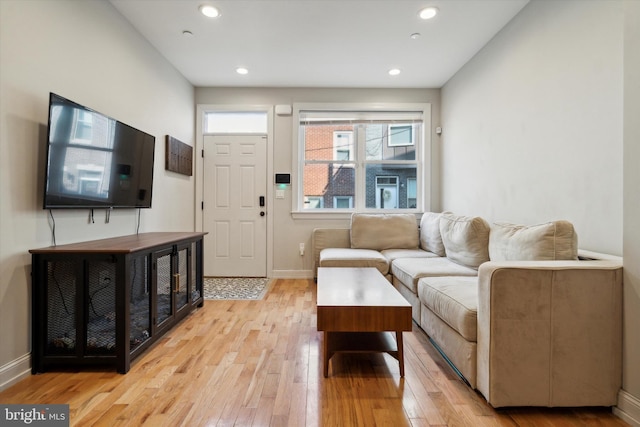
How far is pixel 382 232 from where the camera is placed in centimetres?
379

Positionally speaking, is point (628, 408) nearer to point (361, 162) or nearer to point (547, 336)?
point (547, 336)

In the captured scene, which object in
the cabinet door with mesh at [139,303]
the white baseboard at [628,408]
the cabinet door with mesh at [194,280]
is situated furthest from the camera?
the cabinet door with mesh at [194,280]

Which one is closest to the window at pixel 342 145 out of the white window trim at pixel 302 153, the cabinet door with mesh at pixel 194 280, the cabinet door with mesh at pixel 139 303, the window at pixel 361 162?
the window at pixel 361 162

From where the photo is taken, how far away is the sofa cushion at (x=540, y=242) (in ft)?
5.59

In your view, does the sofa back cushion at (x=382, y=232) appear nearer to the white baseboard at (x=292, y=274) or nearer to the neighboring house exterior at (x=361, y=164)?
the neighboring house exterior at (x=361, y=164)

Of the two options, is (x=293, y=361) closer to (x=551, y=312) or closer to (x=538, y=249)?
(x=551, y=312)

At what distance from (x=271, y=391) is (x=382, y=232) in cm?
252

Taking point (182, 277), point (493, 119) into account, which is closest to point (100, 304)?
point (182, 277)

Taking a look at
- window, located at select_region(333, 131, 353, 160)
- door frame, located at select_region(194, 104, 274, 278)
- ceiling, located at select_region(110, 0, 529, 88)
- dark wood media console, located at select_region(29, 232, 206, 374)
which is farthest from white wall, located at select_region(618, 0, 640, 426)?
door frame, located at select_region(194, 104, 274, 278)

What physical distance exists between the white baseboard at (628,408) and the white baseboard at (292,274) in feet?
10.2

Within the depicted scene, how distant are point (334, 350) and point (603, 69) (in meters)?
2.27

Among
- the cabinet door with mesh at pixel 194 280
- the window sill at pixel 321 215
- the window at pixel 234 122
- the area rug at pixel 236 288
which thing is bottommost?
the area rug at pixel 236 288

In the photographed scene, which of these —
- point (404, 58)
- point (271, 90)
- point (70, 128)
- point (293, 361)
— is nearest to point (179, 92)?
point (271, 90)

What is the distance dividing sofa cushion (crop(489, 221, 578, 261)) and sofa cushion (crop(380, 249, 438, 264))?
1147 millimetres
